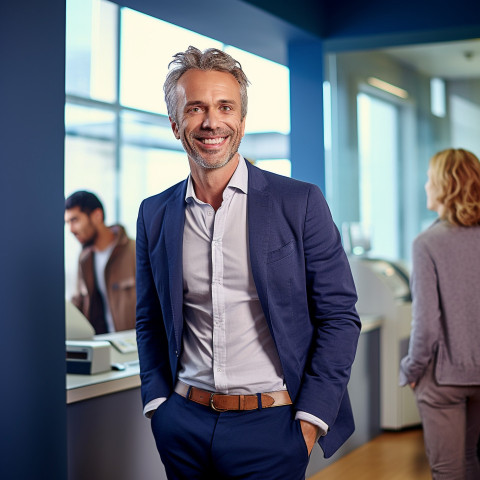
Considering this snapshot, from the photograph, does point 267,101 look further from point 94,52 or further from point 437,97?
point 437,97

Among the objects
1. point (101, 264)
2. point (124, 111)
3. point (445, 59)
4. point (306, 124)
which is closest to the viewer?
point (101, 264)

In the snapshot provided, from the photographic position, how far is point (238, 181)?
5.62ft

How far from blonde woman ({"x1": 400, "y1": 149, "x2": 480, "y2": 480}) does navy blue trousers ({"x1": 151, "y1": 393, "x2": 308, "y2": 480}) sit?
1233 millimetres

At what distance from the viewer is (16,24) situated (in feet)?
6.62

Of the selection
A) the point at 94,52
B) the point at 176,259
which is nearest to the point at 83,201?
the point at 176,259

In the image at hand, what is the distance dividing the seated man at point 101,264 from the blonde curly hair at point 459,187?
1.85m

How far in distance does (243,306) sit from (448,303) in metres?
1.34

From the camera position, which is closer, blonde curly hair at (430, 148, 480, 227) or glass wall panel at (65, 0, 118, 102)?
blonde curly hair at (430, 148, 480, 227)

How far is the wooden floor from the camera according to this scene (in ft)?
12.3

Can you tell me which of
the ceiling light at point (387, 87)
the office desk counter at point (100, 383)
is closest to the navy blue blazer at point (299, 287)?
the office desk counter at point (100, 383)

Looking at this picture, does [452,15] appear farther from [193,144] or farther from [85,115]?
[85,115]

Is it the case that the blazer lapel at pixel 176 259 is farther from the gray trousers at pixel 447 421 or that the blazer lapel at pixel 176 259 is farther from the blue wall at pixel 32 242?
the gray trousers at pixel 447 421

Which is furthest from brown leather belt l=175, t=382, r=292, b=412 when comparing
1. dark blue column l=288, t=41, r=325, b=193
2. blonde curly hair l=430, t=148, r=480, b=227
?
dark blue column l=288, t=41, r=325, b=193

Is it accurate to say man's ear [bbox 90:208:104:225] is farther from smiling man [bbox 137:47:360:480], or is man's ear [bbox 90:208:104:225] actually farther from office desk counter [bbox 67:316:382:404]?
smiling man [bbox 137:47:360:480]
